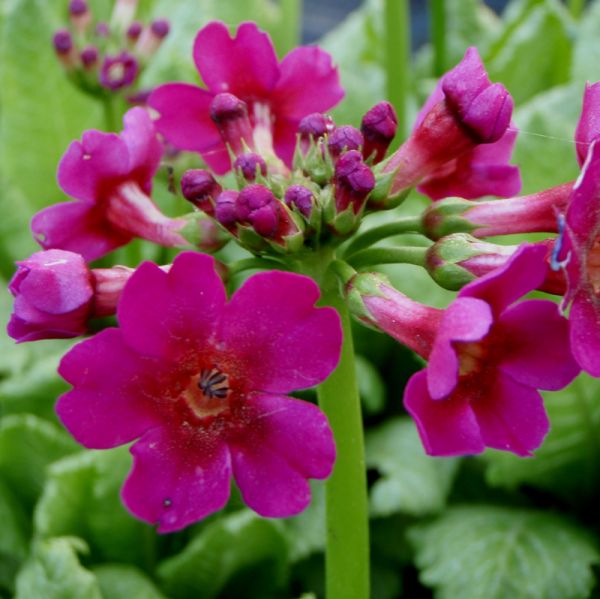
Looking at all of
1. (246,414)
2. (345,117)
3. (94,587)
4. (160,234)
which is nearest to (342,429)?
(246,414)

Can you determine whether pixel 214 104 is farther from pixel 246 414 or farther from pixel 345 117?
pixel 345 117

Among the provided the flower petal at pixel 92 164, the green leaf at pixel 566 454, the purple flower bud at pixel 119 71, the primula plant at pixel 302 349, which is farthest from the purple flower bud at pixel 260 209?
the purple flower bud at pixel 119 71

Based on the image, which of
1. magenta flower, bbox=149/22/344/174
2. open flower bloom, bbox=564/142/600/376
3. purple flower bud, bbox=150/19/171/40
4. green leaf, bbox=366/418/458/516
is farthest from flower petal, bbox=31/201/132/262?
purple flower bud, bbox=150/19/171/40

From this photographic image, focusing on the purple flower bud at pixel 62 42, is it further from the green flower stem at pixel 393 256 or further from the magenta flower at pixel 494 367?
the magenta flower at pixel 494 367

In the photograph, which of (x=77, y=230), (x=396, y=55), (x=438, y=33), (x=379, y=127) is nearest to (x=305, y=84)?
(x=379, y=127)

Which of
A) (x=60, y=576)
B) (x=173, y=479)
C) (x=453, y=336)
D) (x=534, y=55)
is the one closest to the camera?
(x=453, y=336)

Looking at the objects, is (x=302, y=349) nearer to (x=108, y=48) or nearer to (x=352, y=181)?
(x=352, y=181)
